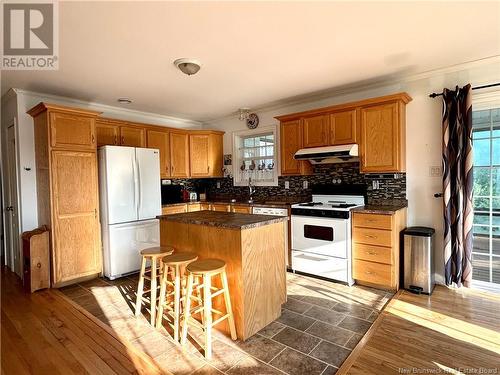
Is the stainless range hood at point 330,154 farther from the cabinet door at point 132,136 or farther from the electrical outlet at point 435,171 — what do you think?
the cabinet door at point 132,136

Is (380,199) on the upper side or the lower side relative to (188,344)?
upper

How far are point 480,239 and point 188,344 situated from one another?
328 cm

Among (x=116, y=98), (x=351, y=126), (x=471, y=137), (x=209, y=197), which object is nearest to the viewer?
(x=471, y=137)

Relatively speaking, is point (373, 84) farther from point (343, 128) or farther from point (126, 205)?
point (126, 205)

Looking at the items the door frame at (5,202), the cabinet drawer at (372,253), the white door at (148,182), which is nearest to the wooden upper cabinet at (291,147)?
the cabinet drawer at (372,253)

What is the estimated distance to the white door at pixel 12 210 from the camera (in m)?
3.77

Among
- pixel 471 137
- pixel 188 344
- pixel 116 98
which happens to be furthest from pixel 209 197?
pixel 471 137

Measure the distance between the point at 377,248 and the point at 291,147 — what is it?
1.85 meters

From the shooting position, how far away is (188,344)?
2.18 m

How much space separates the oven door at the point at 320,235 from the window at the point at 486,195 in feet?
4.76

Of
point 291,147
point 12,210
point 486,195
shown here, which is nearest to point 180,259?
point 291,147

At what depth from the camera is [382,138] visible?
336 centimetres

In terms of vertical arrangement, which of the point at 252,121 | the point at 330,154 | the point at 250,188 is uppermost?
the point at 252,121

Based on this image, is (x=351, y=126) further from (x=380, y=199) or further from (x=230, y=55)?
(x=230, y=55)
